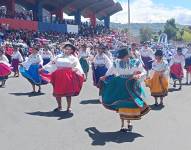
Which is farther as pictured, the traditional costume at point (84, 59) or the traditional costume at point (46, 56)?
the traditional costume at point (84, 59)

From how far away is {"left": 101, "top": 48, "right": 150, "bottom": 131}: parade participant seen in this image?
33.9ft

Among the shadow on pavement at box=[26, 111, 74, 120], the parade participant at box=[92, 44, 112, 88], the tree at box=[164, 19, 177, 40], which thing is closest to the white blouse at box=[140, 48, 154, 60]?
the parade participant at box=[92, 44, 112, 88]

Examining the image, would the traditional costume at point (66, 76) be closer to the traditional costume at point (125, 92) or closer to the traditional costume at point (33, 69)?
the traditional costume at point (125, 92)

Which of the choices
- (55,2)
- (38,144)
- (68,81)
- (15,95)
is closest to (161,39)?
(55,2)

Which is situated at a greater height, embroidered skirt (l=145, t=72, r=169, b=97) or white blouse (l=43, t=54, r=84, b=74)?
white blouse (l=43, t=54, r=84, b=74)

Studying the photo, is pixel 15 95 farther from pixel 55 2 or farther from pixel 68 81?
pixel 55 2

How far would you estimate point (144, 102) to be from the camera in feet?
34.2

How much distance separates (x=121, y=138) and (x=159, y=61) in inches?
207

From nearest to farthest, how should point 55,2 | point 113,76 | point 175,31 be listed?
point 113,76
point 55,2
point 175,31

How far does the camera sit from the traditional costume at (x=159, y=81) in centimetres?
1478

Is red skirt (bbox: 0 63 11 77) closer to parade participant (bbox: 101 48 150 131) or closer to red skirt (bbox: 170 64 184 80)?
red skirt (bbox: 170 64 184 80)

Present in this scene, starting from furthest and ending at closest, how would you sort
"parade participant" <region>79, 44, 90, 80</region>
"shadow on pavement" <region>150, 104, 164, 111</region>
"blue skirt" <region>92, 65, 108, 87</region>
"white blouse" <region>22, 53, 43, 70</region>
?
1. "parade participant" <region>79, 44, 90, 80</region>
2. "white blouse" <region>22, 53, 43, 70</region>
3. "blue skirt" <region>92, 65, 108, 87</region>
4. "shadow on pavement" <region>150, 104, 164, 111</region>

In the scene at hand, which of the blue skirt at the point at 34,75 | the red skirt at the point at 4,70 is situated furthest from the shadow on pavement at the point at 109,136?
the red skirt at the point at 4,70

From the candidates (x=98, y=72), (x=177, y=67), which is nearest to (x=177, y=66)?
(x=177, y=67)
